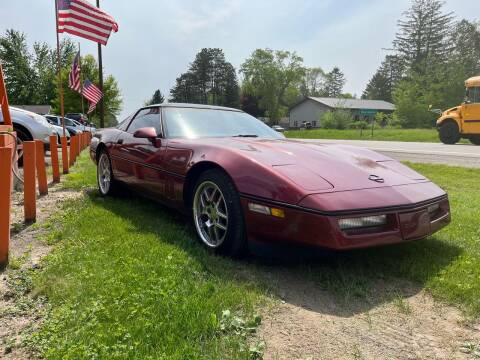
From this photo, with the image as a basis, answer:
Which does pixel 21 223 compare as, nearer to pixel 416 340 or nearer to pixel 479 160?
pixel 416 340

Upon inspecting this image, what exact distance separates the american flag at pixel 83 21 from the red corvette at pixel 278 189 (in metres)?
6.63

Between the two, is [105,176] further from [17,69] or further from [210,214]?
[17,69]

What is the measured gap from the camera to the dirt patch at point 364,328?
6.42 feet

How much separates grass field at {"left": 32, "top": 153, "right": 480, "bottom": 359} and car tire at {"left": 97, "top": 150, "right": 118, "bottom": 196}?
104 centimetres

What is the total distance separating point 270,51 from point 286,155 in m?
76.4

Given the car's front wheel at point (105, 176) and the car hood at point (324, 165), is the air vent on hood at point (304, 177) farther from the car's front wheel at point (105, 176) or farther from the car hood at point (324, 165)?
the car's front wheel at point (105, 176)

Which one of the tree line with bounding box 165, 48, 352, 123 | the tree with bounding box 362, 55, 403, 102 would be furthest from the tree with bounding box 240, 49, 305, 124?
the tree with bounding box 362, 55, 403, 102

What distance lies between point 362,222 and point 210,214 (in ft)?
3.91

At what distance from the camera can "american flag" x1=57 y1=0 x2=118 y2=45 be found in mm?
9289

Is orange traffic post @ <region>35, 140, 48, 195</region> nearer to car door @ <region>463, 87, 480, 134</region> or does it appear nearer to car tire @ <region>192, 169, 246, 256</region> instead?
car tire @ <region>192, 169, 246, 256</region>

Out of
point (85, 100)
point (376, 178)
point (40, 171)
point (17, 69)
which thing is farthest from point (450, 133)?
point (17, 69)

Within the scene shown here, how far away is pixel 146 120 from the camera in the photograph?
461 cm

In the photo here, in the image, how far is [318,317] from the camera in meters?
2.28

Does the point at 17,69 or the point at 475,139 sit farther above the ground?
the point at 17,69
